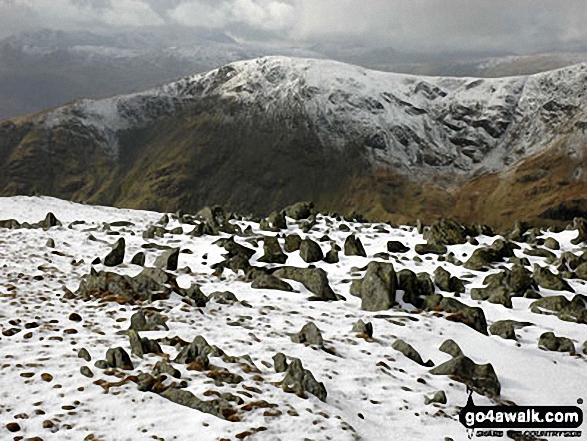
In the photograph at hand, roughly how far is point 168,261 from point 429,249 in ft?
54.6

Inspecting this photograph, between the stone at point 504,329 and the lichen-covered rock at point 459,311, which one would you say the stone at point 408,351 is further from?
the stone at point 504,329

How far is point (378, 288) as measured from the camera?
2119cm

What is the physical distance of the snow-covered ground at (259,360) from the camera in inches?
408

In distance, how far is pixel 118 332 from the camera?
15102 millimetres

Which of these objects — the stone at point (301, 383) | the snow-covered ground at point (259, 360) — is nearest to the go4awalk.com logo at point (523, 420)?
the snow-covered ground at point (259, 360)

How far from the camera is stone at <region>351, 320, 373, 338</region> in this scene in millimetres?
17156

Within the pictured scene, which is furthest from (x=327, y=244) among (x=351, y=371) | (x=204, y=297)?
(x=351, y=371)

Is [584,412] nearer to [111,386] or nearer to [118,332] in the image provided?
[111,386]

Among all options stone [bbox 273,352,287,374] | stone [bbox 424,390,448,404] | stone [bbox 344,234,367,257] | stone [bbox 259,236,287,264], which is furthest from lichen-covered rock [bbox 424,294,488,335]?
stone [bbox 259,236,287,264]

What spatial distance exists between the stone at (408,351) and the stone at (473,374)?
683 mm

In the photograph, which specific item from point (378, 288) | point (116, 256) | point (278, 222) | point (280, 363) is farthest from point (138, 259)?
point (280, 363)

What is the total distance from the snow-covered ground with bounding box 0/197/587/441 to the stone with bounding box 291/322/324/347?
0.35 m

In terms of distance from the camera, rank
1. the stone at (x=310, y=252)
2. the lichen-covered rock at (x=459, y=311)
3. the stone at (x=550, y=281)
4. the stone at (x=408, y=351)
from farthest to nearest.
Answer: the stone at (x=310, y=252)
the stone at (x=550, y=281)
the lichen-covered rock at (x=459, y=311)
the stone at (x=408, y=351)

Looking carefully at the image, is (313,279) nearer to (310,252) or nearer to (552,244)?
(310,252)
